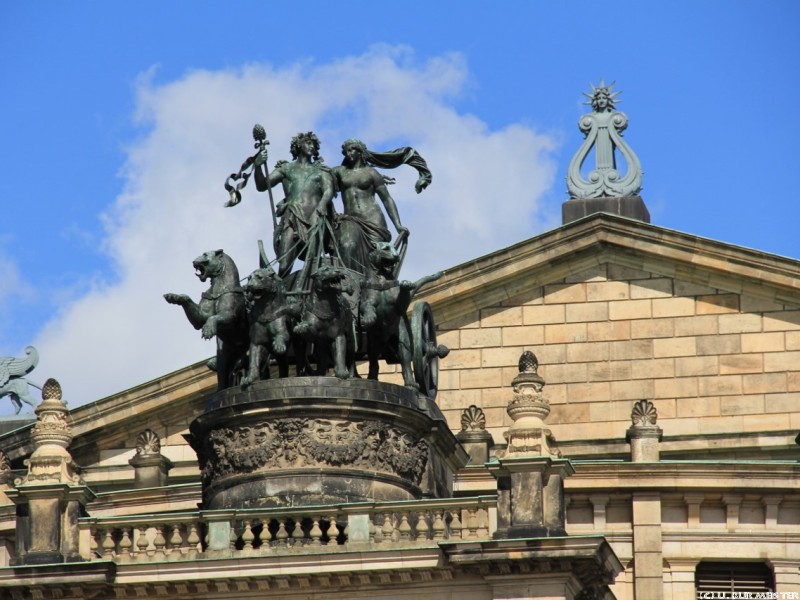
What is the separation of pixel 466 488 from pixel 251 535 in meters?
9.80

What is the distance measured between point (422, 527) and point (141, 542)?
4.58 m

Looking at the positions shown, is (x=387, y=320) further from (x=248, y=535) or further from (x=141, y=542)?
(x=141, y=542)

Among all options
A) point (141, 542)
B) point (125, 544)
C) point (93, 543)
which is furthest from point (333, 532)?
point (93, 543)

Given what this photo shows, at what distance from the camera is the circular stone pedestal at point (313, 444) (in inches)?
2351

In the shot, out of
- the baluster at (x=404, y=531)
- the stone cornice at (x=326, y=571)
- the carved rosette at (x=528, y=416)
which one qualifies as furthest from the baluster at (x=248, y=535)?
the carved rosette at (x=528, y=416)

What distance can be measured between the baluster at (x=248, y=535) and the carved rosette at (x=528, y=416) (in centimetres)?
424

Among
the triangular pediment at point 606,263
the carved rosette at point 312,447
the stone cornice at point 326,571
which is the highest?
the triangular pediment at point 606,263

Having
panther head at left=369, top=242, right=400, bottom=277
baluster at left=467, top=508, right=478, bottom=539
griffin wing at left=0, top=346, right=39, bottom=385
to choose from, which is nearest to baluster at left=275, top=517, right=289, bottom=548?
baluster at left=467, top=508, right=478, bottom=539

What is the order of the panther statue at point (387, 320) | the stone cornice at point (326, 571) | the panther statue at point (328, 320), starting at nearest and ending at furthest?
the stone cornice at point (326, 571), the panther statue at point (328, 320), the panther statue at point (387, 320)

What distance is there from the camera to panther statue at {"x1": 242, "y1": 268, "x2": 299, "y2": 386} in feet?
199

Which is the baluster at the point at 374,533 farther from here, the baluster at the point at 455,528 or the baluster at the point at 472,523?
the baluster at the point at 472,523

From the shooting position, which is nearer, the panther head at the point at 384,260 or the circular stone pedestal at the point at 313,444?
the circular stone pedestal at the point at 313,444

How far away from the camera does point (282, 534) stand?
59031mm

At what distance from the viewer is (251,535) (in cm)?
5912
